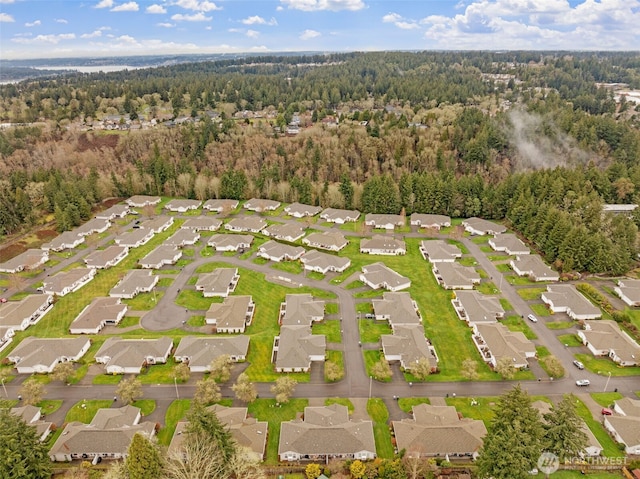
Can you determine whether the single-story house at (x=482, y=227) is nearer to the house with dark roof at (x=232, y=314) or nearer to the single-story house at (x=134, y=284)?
the house with dark roof at (x=232, y=314)

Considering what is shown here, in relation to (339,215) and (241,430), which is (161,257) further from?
(241,430)

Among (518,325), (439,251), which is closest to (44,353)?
(518,325)

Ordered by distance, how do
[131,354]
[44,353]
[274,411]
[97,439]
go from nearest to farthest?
[97,439] → [274,411] → [131,354] → [44,353]

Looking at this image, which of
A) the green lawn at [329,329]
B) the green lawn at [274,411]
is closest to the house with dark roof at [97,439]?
the green lawn at [274,411]

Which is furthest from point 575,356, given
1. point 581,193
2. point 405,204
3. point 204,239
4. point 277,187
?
point 277,187

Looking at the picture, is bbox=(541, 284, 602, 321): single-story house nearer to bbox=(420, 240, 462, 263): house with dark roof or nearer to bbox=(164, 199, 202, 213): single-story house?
bbox=(420, 240, 462, 263): house with dark roof

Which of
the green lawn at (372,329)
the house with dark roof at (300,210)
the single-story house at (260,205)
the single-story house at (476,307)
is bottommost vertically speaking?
the green lawn at (372,329)
